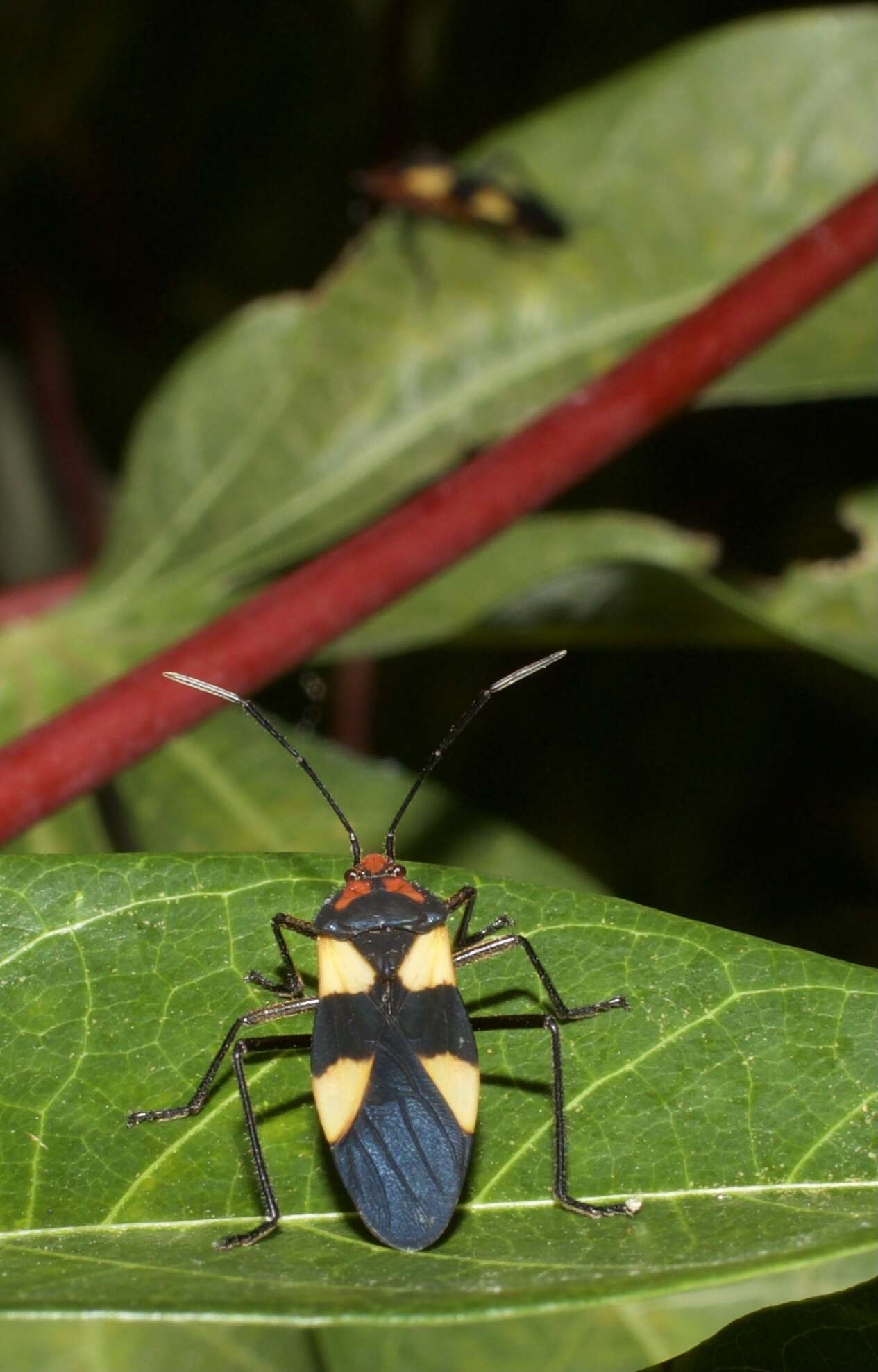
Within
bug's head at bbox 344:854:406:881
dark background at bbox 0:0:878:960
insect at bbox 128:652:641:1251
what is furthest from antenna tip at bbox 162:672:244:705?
dark background at bbox 0:0:878:960

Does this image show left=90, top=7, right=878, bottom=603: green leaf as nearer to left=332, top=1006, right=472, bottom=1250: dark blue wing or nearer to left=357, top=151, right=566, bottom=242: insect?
left=357, top=151, right=566, bottom=242: insect

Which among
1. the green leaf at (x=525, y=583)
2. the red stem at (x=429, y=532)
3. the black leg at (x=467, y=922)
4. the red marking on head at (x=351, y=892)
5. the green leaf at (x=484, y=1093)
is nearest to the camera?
the green leaf at (x=484, y=1093)

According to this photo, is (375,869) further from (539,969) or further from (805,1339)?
(805,1339)

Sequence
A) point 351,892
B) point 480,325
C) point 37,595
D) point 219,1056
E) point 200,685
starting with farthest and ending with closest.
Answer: point 480,325 < point 37,595 < point 200,685 < point 351,892 < point 219,1056

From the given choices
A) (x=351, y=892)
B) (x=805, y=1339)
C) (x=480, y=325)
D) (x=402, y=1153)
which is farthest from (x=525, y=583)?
(x=805, y=1339)

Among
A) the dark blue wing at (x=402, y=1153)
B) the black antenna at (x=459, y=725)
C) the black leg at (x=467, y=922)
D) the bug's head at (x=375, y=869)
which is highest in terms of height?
the black antenna at (x=459, y=725)

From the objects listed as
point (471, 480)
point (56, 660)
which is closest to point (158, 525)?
point (56, 660)

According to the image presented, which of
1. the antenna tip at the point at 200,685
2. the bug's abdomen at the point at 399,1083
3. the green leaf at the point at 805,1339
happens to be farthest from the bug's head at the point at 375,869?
the green leaf at the point at 805,1339

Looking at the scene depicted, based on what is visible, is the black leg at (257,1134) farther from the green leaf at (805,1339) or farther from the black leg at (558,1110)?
the green leaf at (805,1339)
